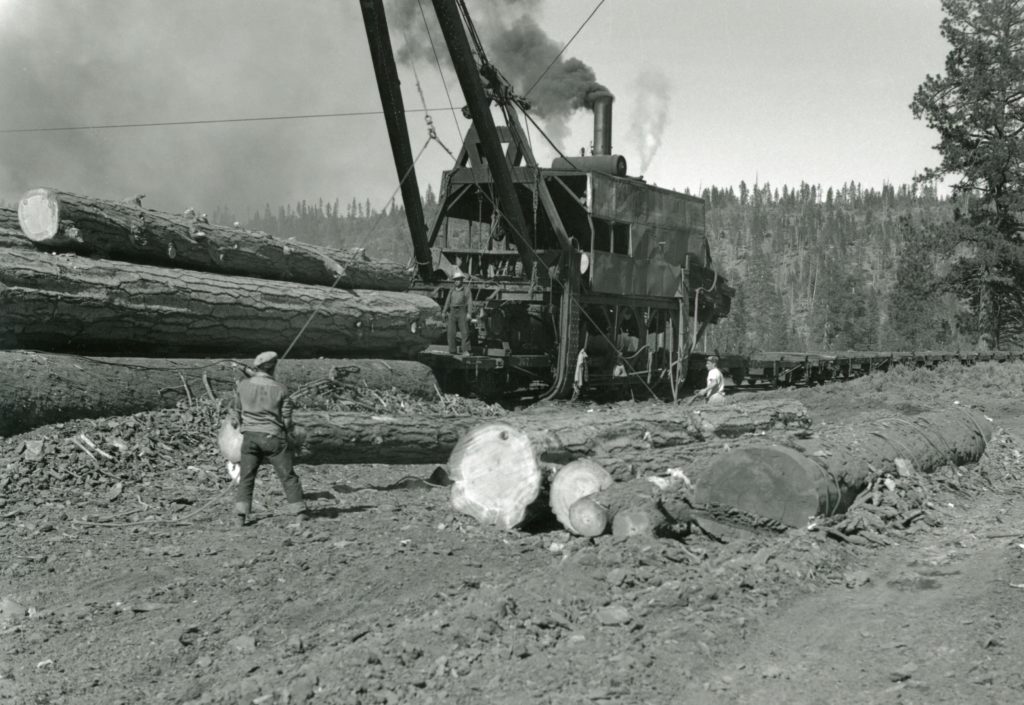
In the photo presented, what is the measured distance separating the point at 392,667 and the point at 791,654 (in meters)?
1.95

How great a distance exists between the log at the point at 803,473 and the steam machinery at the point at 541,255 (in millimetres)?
7078

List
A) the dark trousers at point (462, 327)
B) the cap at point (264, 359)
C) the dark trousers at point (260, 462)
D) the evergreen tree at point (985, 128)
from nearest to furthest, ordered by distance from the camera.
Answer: the dark trousers at point (260, 462), the cap at point (264, 359), the dark trousers at point (462, 327), the evergreen tree at point (985, 128)

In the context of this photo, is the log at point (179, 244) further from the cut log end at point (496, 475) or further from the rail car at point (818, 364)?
the rail car at point (818, 364)

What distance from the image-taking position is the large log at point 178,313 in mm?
9711

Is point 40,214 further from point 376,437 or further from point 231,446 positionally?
point 376,437

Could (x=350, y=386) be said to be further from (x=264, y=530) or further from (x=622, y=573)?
(x=622, y=573)

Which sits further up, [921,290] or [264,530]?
[921,290]

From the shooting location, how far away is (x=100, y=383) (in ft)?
32.5

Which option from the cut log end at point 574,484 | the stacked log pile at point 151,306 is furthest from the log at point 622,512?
the stacked log pile at point 151,306

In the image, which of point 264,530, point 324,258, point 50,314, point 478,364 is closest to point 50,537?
point 264,530

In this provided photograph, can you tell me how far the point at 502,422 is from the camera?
8.47 meters

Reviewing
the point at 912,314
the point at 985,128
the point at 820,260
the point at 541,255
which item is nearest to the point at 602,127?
the point at 541,255

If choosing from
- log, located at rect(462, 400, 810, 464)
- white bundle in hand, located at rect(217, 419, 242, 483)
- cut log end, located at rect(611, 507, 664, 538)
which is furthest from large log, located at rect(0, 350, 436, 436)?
cut log end, located at rect(611, 507, 664, 538)

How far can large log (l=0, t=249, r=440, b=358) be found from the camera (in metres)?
9.71
